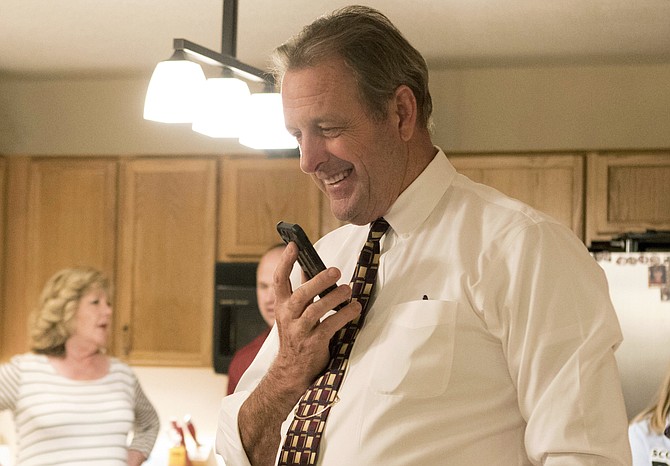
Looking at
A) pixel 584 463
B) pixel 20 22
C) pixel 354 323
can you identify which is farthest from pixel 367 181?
pixel 20 22

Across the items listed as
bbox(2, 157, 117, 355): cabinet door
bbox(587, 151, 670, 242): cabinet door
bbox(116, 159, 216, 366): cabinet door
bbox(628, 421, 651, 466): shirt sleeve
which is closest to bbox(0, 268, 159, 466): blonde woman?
bbox(116, 159, 216, 366): cabinet door

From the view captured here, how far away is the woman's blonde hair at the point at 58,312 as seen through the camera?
304 centimetres

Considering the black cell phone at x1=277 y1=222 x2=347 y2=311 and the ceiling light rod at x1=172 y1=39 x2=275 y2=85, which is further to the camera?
the ceiling light rod at x1=172 y1=39 x2=275 y2=85

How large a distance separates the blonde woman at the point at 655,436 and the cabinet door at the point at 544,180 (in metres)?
1.35

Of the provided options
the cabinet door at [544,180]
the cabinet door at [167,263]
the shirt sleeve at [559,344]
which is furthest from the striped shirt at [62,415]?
the shirt sleeve at [559,344]

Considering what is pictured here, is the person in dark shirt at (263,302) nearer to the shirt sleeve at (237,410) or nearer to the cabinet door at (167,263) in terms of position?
the cabinet door at (167,263)

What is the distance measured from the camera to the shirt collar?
1.09m

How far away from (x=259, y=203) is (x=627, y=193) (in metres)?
1.62

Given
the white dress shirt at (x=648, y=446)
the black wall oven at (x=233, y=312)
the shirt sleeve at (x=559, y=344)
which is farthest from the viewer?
the black wall oven at (x=233, y=312)

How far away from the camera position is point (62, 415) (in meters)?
2.92

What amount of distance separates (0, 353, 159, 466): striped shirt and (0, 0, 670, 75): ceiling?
50.5 inches

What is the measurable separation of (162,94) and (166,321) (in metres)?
2.35

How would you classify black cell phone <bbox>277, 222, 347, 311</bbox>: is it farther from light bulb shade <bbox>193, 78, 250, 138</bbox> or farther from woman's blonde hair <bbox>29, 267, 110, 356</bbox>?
woman's blonde hair <bbox>29, 267, 110, 356</bbox>

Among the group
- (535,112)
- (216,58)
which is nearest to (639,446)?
(216,58)
